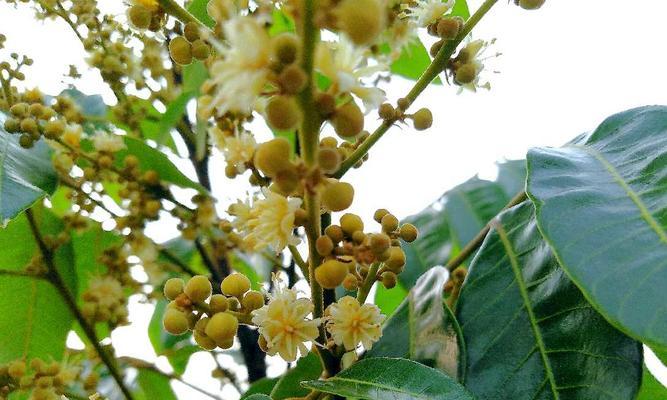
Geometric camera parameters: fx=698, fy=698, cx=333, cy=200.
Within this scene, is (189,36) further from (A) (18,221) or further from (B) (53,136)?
(A) (18,221)

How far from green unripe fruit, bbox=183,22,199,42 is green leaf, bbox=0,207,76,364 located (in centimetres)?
50

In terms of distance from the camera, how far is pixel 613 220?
0.48 m

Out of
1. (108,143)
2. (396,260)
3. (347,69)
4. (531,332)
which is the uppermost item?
(108,143)

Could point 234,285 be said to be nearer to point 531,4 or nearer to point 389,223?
point 389,223

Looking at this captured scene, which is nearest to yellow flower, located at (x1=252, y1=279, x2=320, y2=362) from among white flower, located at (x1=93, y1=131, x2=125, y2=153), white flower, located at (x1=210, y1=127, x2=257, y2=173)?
white flower, located at (x1=210, y1=127, x2=257, y2=173)

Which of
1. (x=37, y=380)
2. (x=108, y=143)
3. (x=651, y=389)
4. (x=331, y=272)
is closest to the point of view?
(x=331, y=272)

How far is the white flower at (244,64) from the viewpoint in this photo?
35 centimetres

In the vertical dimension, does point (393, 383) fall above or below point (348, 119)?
below

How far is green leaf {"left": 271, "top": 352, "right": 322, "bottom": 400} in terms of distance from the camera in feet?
2.18

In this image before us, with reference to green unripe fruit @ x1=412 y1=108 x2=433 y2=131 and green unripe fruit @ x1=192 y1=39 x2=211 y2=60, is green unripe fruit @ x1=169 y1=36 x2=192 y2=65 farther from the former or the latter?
green unripe fruit @ x1=412 y1=108 x2=433 y2=131

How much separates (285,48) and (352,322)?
251 mm

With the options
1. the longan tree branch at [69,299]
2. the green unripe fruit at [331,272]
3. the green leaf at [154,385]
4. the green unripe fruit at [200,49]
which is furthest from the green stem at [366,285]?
the green leaf at [154,385]

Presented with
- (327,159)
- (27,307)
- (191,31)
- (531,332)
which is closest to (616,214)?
(531,332)

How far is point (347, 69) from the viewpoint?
1.40 ft
